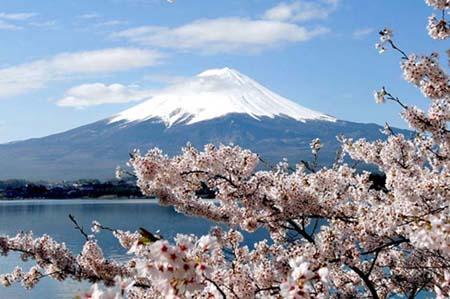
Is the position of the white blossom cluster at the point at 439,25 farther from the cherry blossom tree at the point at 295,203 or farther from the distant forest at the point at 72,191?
the distant forest at the point at 72,191

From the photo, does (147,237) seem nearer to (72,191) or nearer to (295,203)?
(295,203)

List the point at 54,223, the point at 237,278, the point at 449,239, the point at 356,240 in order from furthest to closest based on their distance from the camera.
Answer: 1. the point at 54,223
2. the point at 356,240
3. the point at 237,278
4. the point at 449,239

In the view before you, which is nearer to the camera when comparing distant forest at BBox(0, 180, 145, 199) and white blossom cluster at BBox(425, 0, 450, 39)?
white blossom cluster at BBox(425, 0, 450, 39)

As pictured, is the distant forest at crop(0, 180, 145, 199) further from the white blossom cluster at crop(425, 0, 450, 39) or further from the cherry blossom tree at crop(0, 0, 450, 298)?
the white blossom cluster at crop(425, 0, 450, 39)

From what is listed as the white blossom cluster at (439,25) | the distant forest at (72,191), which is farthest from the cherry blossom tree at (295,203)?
the distant forest at (72,191)

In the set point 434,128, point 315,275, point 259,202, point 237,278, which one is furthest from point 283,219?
point 315,275

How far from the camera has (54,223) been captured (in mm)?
73062

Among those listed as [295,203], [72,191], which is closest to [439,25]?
[295,203]

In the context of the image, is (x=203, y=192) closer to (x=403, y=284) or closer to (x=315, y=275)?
(x=403, y=284)

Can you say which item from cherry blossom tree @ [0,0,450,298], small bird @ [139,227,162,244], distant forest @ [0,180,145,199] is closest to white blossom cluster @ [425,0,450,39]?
cherry blossom tree @ [0,0,450,298]

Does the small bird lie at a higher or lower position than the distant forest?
lower

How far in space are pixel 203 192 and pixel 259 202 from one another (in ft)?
3.08

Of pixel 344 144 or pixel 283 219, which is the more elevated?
pixel 344 144

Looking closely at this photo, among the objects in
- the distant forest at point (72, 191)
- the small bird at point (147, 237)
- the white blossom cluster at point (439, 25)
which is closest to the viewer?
the small bird at point (147, 237)
